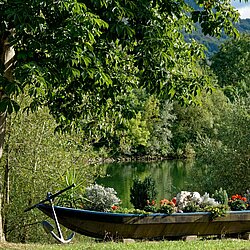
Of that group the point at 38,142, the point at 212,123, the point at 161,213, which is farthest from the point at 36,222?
the point at 212,123

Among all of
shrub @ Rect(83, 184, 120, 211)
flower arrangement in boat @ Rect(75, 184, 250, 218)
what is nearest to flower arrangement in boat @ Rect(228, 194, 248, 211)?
flower arrangement in boat @ Rect(75, 184, 250, 218)

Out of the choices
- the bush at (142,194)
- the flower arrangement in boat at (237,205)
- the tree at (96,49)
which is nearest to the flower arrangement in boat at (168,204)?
the flower arrangement in boat at (237,205)

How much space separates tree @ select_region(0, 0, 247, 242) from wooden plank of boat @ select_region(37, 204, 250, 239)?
191cm

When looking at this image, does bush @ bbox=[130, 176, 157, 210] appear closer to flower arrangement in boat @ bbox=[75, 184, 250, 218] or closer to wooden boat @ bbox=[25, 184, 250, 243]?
flower arrangement in boat @ bbox=[75, 184, 250, 218]

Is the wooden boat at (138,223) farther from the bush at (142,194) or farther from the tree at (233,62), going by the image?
the tree at (233,62)

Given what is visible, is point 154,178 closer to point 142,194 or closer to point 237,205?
point 142,194

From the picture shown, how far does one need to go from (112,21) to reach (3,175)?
8.27 meters

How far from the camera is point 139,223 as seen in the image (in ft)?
34.7

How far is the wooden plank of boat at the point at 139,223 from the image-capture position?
10.5m

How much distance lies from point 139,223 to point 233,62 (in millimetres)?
59311

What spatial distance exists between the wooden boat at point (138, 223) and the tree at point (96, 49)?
1.91m

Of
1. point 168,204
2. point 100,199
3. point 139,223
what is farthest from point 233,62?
point 139,223

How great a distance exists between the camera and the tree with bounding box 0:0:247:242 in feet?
21.5

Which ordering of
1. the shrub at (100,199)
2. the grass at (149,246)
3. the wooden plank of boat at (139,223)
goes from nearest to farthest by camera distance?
the grass at (149,246), the wooden plank of boat at (139,223), the shrub at (100,199)
